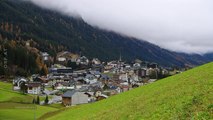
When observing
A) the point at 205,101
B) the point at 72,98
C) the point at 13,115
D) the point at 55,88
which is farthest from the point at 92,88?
the point at 205,101

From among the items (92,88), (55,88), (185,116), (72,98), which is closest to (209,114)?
(185,116)

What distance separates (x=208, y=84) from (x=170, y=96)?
10.9 feet

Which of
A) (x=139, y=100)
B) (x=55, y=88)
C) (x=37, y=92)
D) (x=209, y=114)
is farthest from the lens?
(x=55, y=88)

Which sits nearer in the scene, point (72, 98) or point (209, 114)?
point (209, 114)

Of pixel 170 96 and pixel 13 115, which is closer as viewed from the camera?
pixel 170 96

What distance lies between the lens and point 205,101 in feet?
79.8

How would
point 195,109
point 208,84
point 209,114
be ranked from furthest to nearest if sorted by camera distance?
point 208,84 → point 195,109 → point 209,114

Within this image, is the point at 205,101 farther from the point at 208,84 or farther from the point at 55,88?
the point at 55,88

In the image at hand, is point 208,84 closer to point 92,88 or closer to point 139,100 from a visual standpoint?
point 139,100

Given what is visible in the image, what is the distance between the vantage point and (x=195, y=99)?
25.5m

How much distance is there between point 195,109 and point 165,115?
2.13 meters

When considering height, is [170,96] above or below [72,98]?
above

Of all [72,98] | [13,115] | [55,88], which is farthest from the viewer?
[55,88]

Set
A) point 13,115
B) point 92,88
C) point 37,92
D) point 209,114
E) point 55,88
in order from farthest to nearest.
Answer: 1. point 55,88
2. point 92,88
3. point 37,92
4. point 13,115
5. point 209,114
